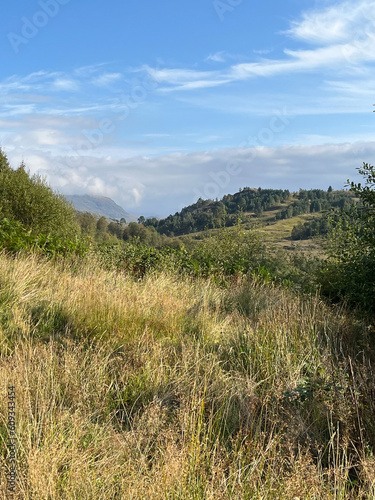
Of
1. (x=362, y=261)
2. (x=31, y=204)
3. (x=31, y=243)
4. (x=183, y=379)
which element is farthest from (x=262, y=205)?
(x=183, y=379)

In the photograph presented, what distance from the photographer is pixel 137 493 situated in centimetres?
237

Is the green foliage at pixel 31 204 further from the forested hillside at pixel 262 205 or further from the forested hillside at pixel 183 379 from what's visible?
the forested hillside at pixel 262 205

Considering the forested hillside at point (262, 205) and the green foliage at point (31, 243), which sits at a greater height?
the forested hillside at point (262, 205)

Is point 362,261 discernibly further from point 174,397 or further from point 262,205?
point 262,205

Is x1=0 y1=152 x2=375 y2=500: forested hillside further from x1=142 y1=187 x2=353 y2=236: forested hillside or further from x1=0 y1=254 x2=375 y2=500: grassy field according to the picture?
x1=142 y1=187 x2=353 y2=236: forested hillside

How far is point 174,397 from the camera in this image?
3.87 metres

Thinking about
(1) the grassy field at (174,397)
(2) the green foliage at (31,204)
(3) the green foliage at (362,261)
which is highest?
(2) the green foliage at (31,204)

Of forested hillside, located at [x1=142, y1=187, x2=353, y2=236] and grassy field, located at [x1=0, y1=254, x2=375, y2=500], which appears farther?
forested hillside, located at [x1=142, y1=187, x2=353, y2=236]

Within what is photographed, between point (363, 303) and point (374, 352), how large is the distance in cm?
160

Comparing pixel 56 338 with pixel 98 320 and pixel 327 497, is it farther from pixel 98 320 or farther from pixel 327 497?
pixel 327 497

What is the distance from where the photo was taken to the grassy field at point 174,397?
8.27ft

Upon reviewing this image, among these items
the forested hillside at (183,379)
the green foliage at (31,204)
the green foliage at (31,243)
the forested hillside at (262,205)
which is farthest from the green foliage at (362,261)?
the forested hillside at (262,205)

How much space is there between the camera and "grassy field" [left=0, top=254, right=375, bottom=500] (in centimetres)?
252

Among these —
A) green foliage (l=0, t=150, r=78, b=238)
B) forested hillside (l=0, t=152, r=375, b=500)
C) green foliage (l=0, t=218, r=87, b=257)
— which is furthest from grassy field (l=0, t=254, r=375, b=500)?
green foliage (l=0, t=150, r=78, b=238)
